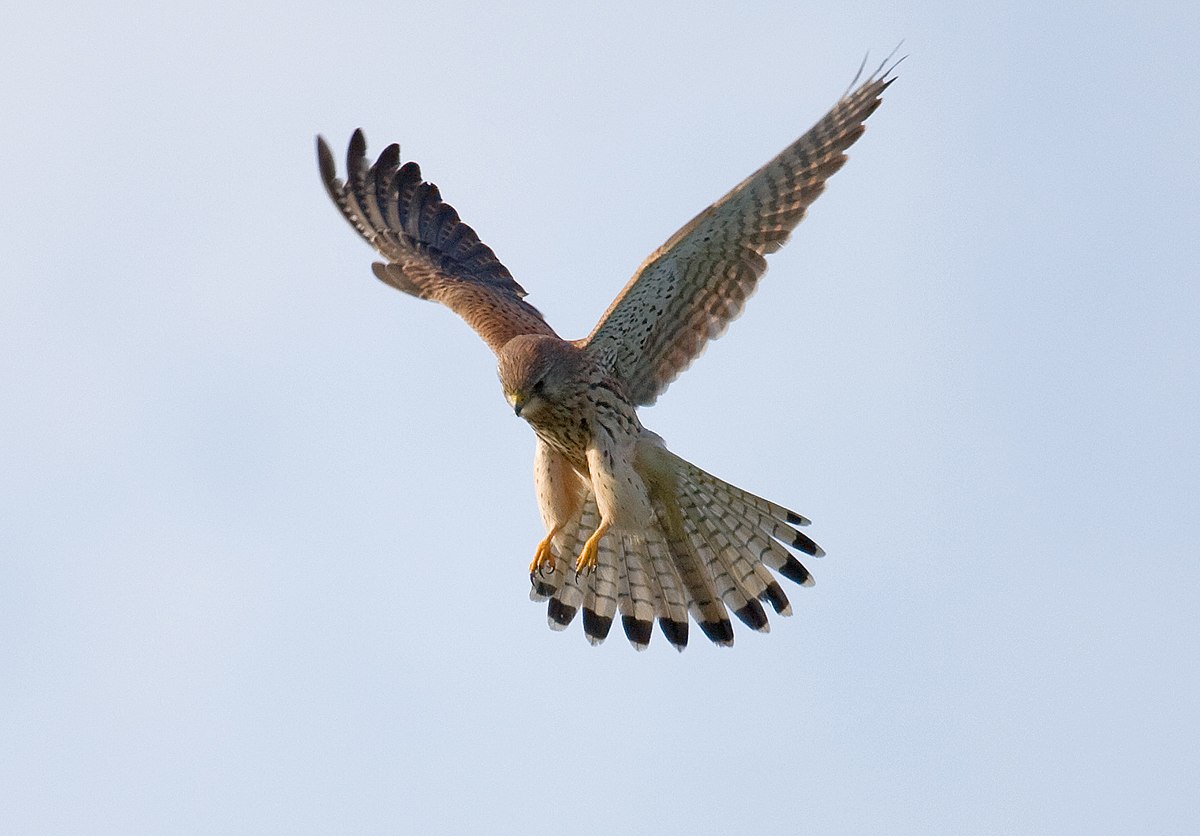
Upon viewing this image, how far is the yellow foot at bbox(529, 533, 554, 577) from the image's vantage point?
10523 mm

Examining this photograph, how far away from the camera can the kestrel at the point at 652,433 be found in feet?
31.8

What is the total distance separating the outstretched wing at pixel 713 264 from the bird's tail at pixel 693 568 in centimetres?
89

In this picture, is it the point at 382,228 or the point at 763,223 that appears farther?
the point at 382,228

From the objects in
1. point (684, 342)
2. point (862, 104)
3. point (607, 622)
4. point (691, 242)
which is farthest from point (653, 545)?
point (862, 104)

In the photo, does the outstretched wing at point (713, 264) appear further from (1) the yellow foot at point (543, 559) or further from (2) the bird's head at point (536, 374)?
(1) the yellow foot at point (543, 559)

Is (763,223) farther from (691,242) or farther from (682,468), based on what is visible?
(682,468)

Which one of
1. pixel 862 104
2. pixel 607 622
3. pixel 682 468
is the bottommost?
pixel 607 622

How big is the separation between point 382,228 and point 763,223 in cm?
336

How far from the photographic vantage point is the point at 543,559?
416 inches

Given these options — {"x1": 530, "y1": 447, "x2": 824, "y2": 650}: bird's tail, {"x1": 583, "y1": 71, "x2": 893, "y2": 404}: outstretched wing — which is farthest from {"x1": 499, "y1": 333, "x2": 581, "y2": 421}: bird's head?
{"x1": 530, "y1": 447, "x2": 824, "y2": 650}: bird's tail

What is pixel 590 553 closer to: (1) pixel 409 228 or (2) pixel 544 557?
(2) pixel 544 557

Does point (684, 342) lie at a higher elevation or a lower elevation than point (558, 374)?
higher

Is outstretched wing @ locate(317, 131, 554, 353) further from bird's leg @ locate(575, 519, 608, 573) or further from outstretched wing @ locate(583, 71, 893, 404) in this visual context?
bird's leg @ locate(575, 519, 608, 573)

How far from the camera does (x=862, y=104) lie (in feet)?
31.7
